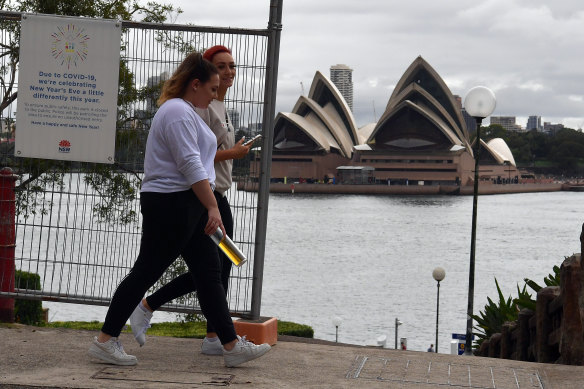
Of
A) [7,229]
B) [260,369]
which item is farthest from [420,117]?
[260,369]

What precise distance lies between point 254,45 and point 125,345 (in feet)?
5.93

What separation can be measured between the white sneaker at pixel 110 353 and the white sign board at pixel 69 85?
1.35 meters

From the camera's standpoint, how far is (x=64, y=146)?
201 inches

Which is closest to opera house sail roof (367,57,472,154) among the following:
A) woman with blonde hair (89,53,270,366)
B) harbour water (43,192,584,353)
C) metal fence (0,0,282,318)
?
harbour water (43,192,584,353)

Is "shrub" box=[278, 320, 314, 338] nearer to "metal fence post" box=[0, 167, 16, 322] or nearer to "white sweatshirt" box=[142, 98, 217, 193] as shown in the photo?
"metal fence post" box=[0, 167, 16, 322]

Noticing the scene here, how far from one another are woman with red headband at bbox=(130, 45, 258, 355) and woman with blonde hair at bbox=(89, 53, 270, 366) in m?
0.32

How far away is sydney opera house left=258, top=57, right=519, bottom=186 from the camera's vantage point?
3322 inches

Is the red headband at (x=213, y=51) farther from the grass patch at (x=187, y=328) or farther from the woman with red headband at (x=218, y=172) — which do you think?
the grass patch at (x=187, y=328)

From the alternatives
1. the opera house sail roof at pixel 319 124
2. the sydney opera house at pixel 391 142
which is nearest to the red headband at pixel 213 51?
the sydney opera house at pixel 391 142

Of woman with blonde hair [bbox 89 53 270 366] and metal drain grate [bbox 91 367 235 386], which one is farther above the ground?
woman with blonde hair [bbox 89 53 270 366]

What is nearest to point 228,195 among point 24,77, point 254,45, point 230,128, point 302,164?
point 230,128

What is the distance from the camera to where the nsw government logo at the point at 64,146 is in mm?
5094

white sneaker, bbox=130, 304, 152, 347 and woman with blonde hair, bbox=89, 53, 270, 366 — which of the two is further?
white sneaker, bbox=130, 304, 152, 347

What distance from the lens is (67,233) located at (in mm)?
5242
